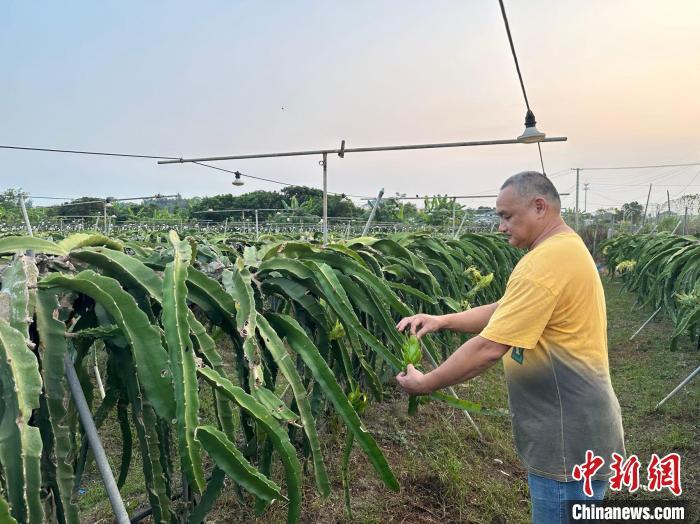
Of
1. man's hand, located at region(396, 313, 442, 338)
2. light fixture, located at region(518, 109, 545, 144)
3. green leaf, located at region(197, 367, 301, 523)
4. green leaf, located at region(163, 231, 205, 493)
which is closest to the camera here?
green leaf, located at region(163, 231, 205, 493)

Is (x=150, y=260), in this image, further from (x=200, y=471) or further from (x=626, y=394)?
(x=626, y=394)

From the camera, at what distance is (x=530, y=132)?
2.88 metres

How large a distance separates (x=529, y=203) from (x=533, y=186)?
0.17ft

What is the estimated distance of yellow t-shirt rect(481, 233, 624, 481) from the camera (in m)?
1.49

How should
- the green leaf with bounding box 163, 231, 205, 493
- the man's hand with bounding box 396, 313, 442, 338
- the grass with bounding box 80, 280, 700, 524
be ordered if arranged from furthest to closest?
the grass with bounding box 80, 280, 700, 524, the man's hand with bounding box 396, 313, 442, 338, the green leaf with bounding box 163, 231, 205, 493

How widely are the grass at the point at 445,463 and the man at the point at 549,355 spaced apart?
2.79ft

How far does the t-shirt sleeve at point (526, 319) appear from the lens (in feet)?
4.84

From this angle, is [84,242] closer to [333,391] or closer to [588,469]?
[333,391]

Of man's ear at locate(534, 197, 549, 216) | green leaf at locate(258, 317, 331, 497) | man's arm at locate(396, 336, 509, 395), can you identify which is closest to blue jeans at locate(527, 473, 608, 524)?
man's arm at locate(396, 336, 509, 395)

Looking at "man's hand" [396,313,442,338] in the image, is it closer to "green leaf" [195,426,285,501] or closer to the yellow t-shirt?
the yellow t-shirt

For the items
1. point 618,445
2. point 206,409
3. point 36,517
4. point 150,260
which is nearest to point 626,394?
point 618,445

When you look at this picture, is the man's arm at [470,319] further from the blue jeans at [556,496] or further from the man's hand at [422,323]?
the blue jeans at [556,496]

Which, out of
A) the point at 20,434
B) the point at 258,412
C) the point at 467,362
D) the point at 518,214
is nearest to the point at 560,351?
the point at 467,362

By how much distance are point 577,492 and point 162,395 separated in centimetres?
124
